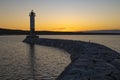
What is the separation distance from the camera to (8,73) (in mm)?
12781

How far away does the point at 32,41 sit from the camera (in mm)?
47156

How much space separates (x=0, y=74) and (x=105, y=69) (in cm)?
536

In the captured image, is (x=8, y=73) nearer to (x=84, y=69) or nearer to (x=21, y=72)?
(x=21, y=72)

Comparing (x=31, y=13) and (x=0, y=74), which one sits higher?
(x=31, y=13)

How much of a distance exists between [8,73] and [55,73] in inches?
91.2

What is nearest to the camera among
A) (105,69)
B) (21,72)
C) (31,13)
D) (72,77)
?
(72,77)

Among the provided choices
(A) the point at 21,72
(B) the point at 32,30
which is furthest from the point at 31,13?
(A) the point at 21,72

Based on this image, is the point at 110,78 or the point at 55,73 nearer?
the point at 110,78

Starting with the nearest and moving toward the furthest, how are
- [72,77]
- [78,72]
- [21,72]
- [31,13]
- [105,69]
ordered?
[72,77]
[78,72]
[105,69]
[21,72]
[31,13]

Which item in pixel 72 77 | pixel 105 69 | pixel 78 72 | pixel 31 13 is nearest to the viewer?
pixel 72 77

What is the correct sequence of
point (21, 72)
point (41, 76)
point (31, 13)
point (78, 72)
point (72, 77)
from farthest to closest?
1. point (31, 13)
2. point (21, 72)
3. point (41, 76)
4. point (78, 72)
5. point (72, 77)

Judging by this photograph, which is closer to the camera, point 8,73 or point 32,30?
point 8,73

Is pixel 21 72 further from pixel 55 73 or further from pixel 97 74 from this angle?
pixel 97 74

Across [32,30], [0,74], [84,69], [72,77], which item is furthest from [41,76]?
[32,30]
